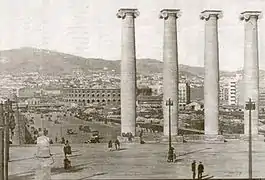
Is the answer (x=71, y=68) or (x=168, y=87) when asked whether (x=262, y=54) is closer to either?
(x=168, y=87)

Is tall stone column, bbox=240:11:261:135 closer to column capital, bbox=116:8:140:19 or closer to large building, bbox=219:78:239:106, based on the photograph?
large building, bbox=219:78:239:106

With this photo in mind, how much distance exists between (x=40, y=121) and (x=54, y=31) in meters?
6.32

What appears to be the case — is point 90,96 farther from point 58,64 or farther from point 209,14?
point 209,14

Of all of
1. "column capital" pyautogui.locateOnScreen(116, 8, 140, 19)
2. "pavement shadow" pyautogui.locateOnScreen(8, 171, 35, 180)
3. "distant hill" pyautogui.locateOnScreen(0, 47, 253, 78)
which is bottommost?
"pavement shadow" pyautogui.locateOnScreen(8, 171, 35, 180)

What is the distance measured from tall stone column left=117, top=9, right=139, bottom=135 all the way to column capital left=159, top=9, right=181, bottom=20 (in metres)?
1.50

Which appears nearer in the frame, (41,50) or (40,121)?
(41,50)

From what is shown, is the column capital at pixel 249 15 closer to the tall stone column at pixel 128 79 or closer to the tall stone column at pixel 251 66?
the tall stone column at pixel 251 66

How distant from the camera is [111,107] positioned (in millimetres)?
31609

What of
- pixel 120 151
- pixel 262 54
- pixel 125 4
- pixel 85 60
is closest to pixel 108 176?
pixel 120 151

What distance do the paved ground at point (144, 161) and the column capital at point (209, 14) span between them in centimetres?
620

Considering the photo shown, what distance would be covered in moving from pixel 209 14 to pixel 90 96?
23.6 ft

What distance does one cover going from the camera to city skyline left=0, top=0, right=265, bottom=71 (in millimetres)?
22578

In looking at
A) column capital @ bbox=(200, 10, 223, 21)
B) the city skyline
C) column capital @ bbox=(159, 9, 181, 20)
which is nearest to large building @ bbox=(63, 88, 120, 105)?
the city skyline

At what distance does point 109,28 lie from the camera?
28.4m
